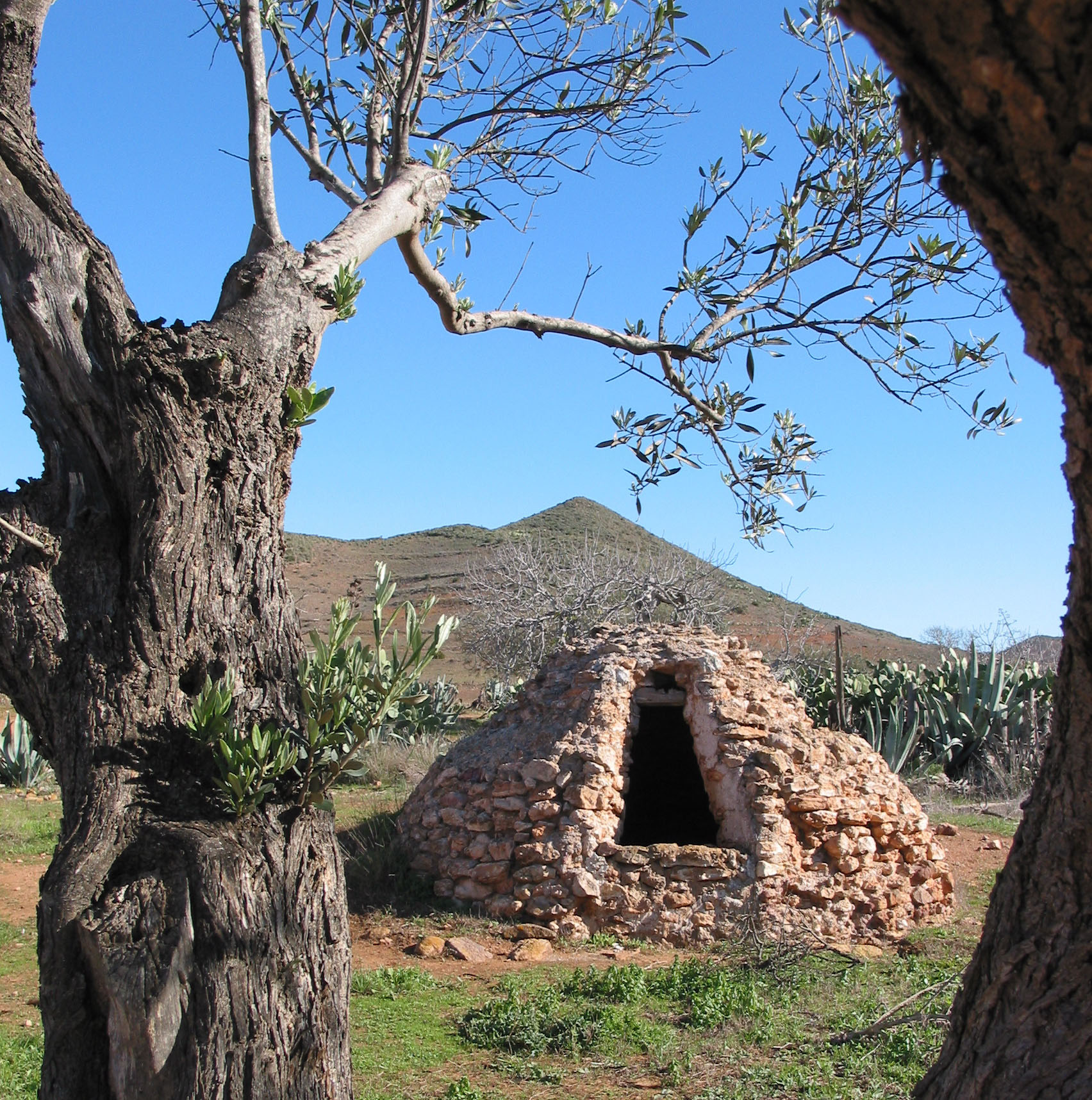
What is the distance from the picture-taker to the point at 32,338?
9.17 ft

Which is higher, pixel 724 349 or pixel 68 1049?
pixel 724 349

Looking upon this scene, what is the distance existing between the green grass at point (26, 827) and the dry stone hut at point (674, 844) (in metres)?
4.11

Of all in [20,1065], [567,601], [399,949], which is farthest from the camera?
[567,601]

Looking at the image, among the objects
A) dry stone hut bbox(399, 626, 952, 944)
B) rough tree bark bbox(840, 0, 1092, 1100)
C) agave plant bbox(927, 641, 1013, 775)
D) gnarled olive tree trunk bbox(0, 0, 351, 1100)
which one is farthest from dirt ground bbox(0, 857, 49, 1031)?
agave plant bbox(927, 641, 1013, 775)

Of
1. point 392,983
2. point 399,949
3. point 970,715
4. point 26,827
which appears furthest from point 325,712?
point 970,715

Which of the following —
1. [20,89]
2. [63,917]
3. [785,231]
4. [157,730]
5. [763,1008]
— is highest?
[785,231]

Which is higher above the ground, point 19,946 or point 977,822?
point 977,822

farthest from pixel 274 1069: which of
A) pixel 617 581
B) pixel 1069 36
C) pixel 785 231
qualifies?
pixel 617 581

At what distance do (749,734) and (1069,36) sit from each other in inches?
285

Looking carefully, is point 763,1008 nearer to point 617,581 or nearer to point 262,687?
point 262,687

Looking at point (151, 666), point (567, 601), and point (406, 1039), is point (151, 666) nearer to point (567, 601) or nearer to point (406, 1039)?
point (406, 1039)

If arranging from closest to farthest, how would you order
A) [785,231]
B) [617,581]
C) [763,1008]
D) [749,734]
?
[785,231] → [763,1008] → [749,734] → [617,581]

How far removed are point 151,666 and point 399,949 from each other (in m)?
5.31

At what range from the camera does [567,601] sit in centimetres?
1958
